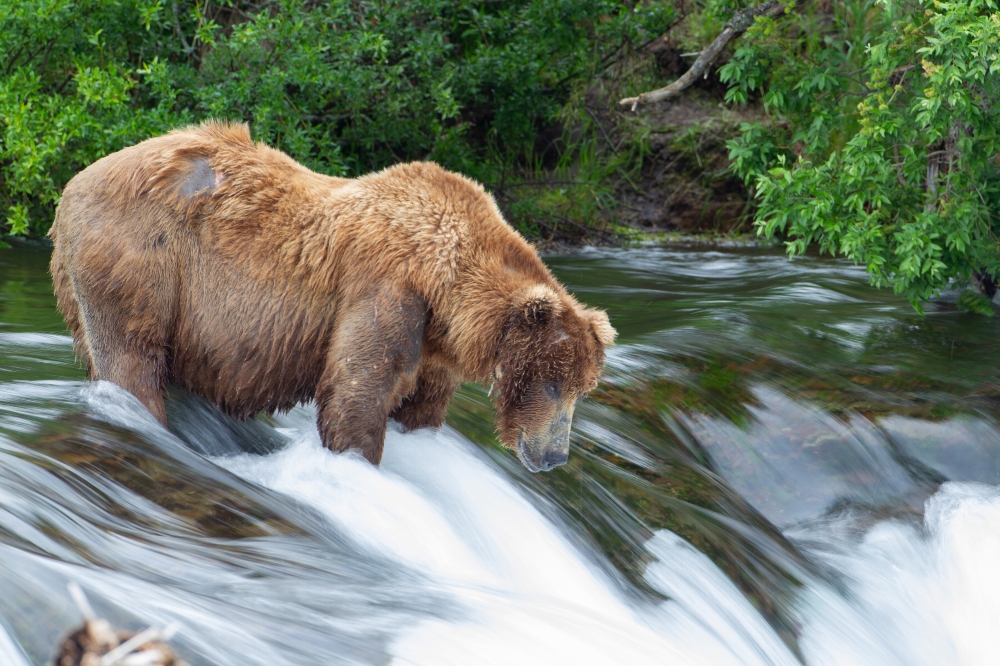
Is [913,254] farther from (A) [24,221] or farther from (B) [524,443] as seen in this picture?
(A) [24,221]

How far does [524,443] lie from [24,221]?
6061 millimetres

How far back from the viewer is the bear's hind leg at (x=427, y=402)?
15.2 ft

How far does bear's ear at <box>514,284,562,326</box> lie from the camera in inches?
162

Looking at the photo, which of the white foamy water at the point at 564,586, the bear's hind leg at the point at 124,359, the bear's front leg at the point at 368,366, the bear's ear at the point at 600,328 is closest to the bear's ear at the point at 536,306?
the bear's ear at the point at 600,328

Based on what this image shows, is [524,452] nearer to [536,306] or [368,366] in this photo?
[536,306]

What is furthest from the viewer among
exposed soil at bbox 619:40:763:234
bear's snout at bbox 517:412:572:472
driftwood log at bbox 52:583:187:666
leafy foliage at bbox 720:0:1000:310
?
→ exposed soil at bbox 619:40:763:234

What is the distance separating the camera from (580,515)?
15.9 feet

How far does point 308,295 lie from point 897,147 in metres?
5.51

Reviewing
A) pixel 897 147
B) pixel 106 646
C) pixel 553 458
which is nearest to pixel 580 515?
pixel 553 458

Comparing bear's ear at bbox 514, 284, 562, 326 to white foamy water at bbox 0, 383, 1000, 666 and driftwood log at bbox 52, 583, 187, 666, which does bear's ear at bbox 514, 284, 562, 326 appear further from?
driftwood log at bbox 52, 583, 187, 666

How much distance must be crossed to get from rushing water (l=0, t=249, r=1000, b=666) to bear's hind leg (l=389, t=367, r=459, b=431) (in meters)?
0.09

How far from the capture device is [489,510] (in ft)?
15.1

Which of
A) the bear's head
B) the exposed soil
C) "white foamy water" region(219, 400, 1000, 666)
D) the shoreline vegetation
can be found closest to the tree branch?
the shoreline vegetation

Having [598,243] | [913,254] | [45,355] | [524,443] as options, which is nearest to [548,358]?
[524,443]
